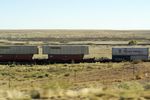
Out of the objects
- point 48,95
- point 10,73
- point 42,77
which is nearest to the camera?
point 48,95

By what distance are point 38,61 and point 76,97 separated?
49.9 m

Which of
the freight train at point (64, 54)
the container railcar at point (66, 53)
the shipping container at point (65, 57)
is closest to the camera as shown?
the shipping container at point (65, 57)

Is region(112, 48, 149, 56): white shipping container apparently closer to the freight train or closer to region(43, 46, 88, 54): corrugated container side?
the freight train

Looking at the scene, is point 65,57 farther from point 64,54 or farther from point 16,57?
point 16,57

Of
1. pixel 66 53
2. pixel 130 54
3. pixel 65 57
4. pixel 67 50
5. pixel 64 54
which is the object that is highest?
pixel 67 50

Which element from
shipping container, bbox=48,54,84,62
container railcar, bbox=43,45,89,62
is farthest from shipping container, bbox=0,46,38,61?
shipping container, bbox=48,54,84,62

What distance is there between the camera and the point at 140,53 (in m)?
68.1

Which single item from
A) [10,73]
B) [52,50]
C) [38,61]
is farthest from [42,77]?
[52,50]

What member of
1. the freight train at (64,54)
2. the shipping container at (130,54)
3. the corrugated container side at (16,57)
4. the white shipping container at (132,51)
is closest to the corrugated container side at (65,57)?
the freight train at (64,54)

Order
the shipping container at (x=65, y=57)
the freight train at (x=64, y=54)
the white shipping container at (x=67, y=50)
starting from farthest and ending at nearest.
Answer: the white shipping container at (x=67, y=50), the freight train at (x=64, y=54), the shipping container at (x=65, y=57)

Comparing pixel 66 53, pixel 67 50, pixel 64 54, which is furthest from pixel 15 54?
pixel 67 50

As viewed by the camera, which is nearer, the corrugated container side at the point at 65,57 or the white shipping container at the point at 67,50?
the corrugated container side at the point at 65,57

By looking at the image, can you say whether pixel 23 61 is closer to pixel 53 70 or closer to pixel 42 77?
pixel 53 70

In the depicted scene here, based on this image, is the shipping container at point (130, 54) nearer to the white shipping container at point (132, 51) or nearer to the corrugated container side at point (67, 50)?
the white shipping container at point (132, 51)
